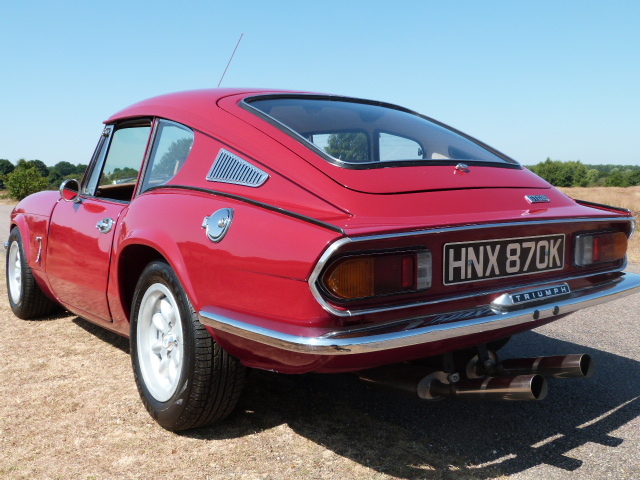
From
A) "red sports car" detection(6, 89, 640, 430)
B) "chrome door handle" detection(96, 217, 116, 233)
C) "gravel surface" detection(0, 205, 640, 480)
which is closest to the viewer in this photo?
"red sports car" detection(6, 89, 640, 430)

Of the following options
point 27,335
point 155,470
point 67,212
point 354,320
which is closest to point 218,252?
point 354,320

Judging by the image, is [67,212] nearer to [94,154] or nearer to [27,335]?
[94,154]

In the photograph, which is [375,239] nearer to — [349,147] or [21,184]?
[349,147]

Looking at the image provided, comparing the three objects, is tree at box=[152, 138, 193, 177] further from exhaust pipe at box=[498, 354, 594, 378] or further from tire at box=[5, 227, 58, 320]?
tire at box=[5, 227, 58, 320]

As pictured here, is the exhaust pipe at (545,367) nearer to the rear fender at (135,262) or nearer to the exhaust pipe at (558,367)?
the exhaust pipe at (558,367)

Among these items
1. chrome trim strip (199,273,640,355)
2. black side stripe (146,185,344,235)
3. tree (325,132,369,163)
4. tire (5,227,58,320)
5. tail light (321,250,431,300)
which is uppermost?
tree (325,132,369,163)

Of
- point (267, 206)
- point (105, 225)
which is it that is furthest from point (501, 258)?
point (105, 225)

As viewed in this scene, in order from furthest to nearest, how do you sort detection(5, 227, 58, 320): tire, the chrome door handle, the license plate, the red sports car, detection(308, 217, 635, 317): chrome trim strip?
1. detection(5, 227, 58, 320): tire
2. the chrome door handle
3. the license plate
4. the red sports car
5. detection(308, 217, 635, 317): chrome trim strip

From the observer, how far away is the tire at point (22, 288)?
4461mm

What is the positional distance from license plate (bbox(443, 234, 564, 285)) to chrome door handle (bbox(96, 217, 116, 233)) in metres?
1.74

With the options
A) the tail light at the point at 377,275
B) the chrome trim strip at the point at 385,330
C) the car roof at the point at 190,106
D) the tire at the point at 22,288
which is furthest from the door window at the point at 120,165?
the tail light at the point at 377,275

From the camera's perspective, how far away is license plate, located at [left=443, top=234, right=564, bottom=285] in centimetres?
218

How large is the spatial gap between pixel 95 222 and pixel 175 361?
1016mm

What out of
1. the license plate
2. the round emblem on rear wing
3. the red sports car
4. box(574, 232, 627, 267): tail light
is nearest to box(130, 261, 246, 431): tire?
the red sports car
